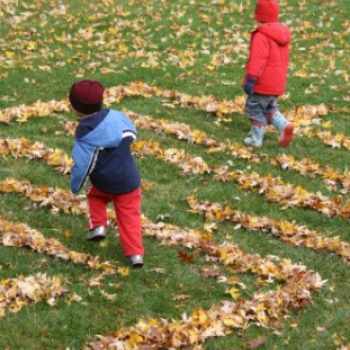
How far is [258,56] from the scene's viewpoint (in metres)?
9.02

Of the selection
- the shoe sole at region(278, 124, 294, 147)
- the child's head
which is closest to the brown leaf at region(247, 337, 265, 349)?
the child's head

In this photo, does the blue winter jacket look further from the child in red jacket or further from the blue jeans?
the blue jeans

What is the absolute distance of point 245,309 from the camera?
5.75 m

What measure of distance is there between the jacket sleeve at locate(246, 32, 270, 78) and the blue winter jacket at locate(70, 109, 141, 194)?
3.43m

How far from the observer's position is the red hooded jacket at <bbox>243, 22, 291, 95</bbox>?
9.03 meters

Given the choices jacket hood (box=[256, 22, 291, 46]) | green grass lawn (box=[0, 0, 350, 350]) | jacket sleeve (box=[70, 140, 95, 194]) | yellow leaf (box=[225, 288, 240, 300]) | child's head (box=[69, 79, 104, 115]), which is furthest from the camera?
jacket hood (box=[256, 22, 291, 46])

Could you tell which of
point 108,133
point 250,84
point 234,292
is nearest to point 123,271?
point 234,292

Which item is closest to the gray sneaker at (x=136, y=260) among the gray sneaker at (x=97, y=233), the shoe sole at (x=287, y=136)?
the gray sneaker at (x=97, y=233)

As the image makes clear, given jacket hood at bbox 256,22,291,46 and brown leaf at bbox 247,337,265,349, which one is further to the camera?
jacket hood at bbox 256,22,291,46

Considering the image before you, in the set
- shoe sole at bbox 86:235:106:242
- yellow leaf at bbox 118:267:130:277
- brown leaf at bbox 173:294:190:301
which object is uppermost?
shoe sole at bbox 86:235:106:242

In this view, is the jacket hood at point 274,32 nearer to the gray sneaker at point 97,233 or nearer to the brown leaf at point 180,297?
the gray sneaker at point 97,233

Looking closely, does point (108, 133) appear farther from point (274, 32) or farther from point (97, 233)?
point (274, 32)

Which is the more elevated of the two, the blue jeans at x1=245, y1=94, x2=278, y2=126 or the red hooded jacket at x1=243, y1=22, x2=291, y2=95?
the red hooded jacket at x1=243, y1=22, x2=291, y2=95

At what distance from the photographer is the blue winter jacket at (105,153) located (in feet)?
19.3
